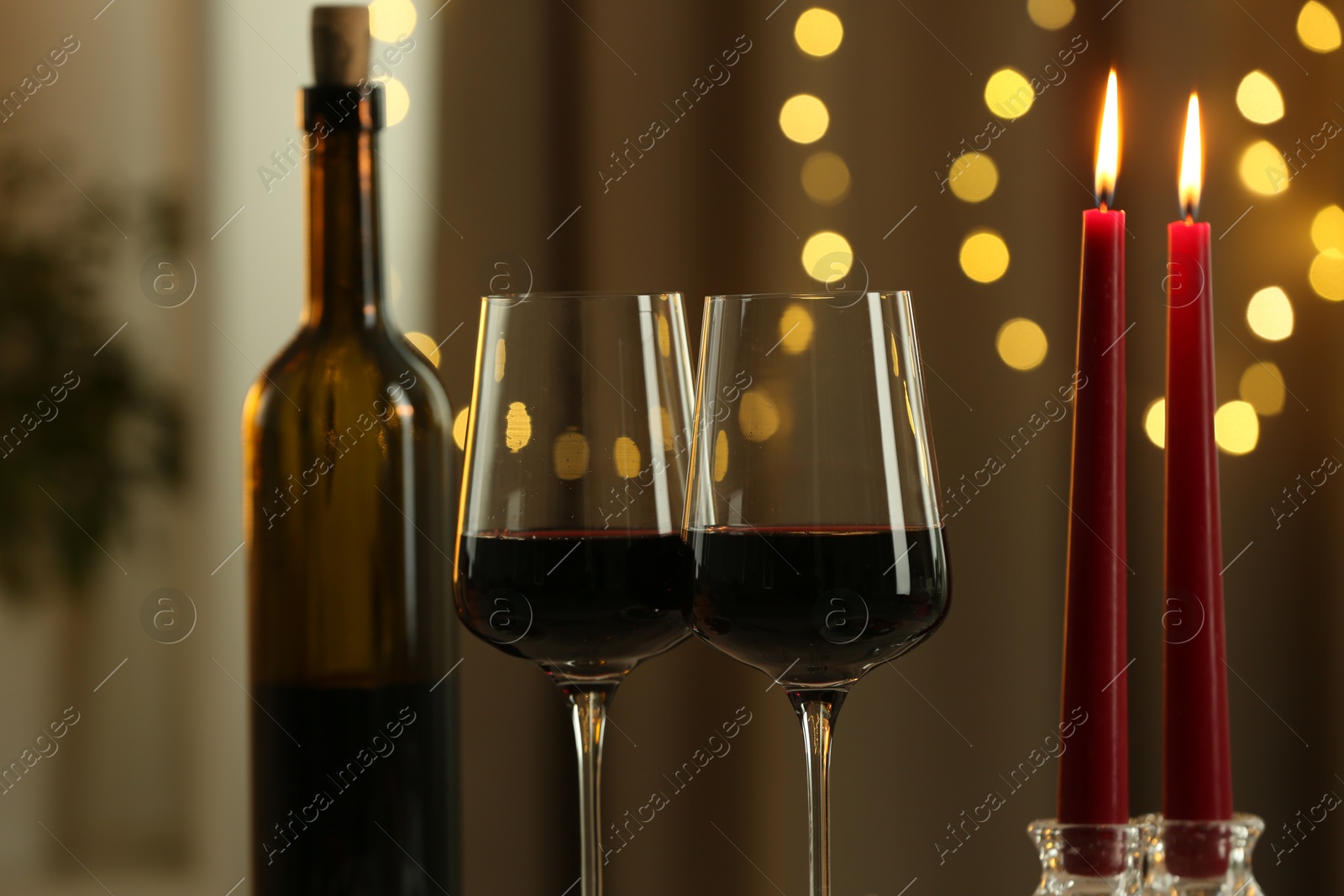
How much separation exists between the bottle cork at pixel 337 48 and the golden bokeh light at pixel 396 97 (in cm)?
26

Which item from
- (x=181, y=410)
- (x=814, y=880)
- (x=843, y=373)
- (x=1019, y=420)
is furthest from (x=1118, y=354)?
(x=181, y=410)

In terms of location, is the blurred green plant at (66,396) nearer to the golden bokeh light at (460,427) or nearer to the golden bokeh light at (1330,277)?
the golden bokeh light at (460,427)

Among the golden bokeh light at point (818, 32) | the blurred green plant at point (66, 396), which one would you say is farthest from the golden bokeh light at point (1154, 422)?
the blurred green plant at point (66, 396)

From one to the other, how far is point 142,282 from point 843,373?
2.43 feet

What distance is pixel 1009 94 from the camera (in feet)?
3.08

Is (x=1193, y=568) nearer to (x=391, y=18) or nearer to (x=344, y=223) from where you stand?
(x=344, y=223)

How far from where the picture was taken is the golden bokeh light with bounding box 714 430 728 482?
50cm

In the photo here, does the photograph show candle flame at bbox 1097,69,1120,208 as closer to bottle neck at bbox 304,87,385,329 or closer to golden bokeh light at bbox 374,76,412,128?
bottle neck at bbox 304,87,385,329

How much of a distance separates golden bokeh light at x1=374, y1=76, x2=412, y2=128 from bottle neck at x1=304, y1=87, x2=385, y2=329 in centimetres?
29

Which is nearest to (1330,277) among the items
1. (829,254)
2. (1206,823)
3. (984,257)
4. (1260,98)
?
(1260,98)

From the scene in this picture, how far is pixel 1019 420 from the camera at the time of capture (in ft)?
3.14

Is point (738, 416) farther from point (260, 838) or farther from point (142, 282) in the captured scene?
point (142, 282)

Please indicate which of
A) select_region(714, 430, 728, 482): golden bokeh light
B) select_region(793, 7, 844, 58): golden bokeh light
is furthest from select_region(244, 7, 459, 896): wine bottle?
select_region(793, 7, 844, 58): golden bokeh light

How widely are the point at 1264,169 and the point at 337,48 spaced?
65cm
